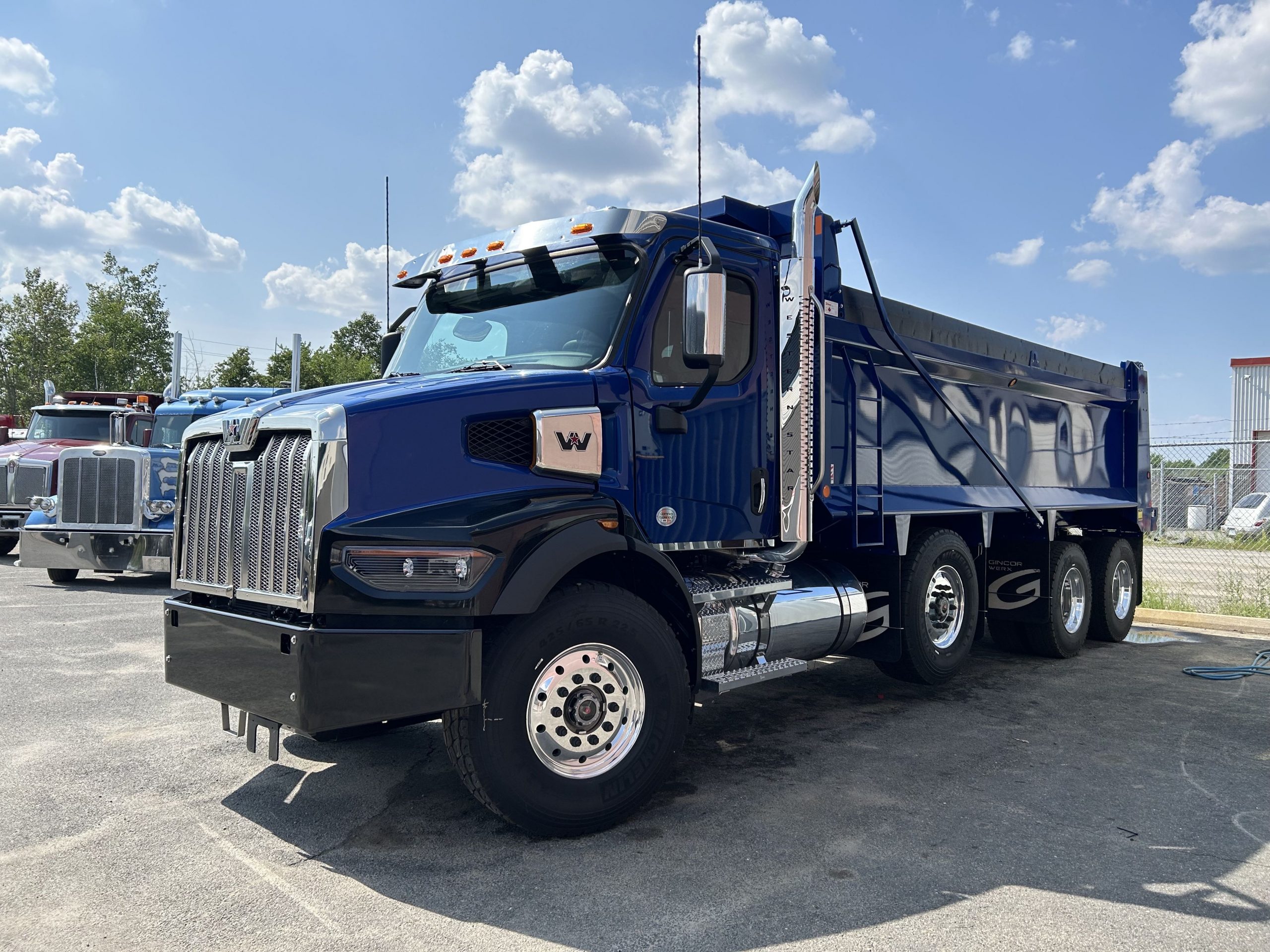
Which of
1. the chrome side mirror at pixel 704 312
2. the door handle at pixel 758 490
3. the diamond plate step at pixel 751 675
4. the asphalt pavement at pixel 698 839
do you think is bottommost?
the asphalt pavement at pixel 698 839

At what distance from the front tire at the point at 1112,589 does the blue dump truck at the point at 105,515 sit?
9941 millimetres

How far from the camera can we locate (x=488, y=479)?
3992 mm

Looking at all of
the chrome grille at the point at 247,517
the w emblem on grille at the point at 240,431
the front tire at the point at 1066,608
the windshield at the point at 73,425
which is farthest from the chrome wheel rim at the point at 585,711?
the windshield at the point at 73,425

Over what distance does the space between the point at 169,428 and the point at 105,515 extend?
2087 millimetres

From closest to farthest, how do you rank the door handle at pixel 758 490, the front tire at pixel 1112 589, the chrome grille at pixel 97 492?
1. the door handle at pixel 758 490
2. the front tire at pixel 1112 589
3. the chrome grille at pixel 97 492

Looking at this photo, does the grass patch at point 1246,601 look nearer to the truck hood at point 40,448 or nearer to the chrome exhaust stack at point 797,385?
the chrome exhaust stack at point 797,385

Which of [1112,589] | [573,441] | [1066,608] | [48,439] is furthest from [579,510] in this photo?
[48,439]

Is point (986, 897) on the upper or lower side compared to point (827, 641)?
lower

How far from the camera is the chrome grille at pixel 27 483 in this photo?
14.2 m

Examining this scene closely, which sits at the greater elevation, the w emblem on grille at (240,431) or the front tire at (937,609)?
the w emblem on grille at (240,431)

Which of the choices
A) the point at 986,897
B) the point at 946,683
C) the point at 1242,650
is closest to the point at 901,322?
the point at 946,683

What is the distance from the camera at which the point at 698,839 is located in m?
4.04

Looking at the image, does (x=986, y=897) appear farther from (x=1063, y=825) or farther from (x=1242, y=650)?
(x=1242, y=650)

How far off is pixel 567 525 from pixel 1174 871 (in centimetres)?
275
